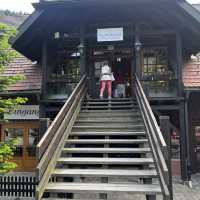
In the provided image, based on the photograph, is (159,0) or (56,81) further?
(56,81)

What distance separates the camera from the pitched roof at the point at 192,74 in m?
12.2

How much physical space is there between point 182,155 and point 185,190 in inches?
55.4

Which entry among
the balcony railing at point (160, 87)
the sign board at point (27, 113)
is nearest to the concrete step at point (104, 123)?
the balcony railing at point (160, 87)

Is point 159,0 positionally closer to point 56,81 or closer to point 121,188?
point 56,81

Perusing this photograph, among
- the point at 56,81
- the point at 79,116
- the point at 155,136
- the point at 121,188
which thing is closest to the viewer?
the point at 121,188

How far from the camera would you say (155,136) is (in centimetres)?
679

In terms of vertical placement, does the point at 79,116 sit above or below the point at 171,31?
below

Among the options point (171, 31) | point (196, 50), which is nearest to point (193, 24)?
point (171, 31)

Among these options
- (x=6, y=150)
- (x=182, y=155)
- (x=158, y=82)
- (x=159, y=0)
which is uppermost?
(x=159, y=0)

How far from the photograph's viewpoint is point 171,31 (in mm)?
Result: 11742

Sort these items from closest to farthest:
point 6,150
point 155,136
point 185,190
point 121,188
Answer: point 121,188
point 155,136
point 6,150
point 185,190

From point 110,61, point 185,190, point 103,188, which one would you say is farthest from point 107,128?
point 110,61

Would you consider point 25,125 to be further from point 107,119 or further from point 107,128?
point 107,128

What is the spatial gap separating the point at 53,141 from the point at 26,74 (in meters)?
7.53
